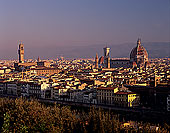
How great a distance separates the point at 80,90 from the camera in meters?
52.2

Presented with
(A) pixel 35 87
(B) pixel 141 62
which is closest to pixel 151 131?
(A) pixel 35 87

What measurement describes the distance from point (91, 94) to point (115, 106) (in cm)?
709

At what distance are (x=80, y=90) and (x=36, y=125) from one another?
73.1ft

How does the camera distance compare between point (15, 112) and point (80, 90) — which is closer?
point (15, 112)

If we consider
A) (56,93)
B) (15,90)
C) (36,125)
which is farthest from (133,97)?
(15,90)

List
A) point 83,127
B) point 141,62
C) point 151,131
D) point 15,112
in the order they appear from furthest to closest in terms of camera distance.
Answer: point 141,62
point 15,112
point 83,127
point 151,131

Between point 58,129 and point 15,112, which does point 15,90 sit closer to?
point 15,112

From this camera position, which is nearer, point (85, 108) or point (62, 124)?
point (62, 124)

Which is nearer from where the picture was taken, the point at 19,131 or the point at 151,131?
the point at 151,131

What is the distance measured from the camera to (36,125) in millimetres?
30266

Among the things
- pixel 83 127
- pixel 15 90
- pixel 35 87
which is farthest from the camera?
pixel 15 90

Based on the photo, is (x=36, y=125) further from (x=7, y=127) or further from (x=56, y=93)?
(x=56, y=93)

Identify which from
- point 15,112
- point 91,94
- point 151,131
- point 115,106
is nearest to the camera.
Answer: point 151,131

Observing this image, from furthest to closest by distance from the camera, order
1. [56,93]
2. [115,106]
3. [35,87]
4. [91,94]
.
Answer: [35,87] → [56,93] → [91,94] → [115,106]
